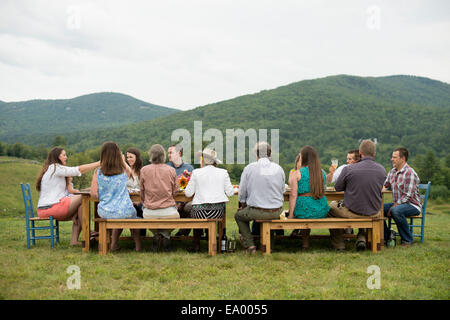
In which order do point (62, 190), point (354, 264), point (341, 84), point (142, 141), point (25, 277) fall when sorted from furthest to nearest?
point (341, 84), point (142, 141), point (62, 190), point (354, 264), point (25, 277)

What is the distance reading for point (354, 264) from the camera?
5562 millimetres

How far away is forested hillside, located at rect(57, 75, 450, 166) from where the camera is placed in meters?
80.2

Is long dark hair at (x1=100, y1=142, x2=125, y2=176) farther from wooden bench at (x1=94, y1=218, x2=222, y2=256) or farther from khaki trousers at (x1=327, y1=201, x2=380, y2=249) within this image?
khaki trousers at (x1=327, y1=201, x2=380, y2=249)

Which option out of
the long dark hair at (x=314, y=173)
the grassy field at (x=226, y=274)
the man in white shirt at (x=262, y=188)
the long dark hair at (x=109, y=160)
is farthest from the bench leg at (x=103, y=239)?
the long dark hair at (x=314, y=173)

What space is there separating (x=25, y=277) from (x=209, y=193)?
2664mm

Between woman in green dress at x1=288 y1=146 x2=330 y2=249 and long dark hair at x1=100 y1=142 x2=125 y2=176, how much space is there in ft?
8.59

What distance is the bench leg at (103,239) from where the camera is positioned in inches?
244

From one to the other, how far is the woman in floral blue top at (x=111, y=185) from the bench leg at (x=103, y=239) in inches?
6.4

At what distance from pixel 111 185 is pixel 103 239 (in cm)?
81

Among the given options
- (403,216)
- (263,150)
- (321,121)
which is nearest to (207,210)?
(263,150)

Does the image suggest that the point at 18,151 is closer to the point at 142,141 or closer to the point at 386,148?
the point at 142,141

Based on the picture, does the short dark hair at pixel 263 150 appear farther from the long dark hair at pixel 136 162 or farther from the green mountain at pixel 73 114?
the green mountain at pixel 73 114

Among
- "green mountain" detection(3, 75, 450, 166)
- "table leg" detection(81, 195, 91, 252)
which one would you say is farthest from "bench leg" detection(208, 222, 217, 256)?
"green mountain" detection(3, 75, 450, 166)
